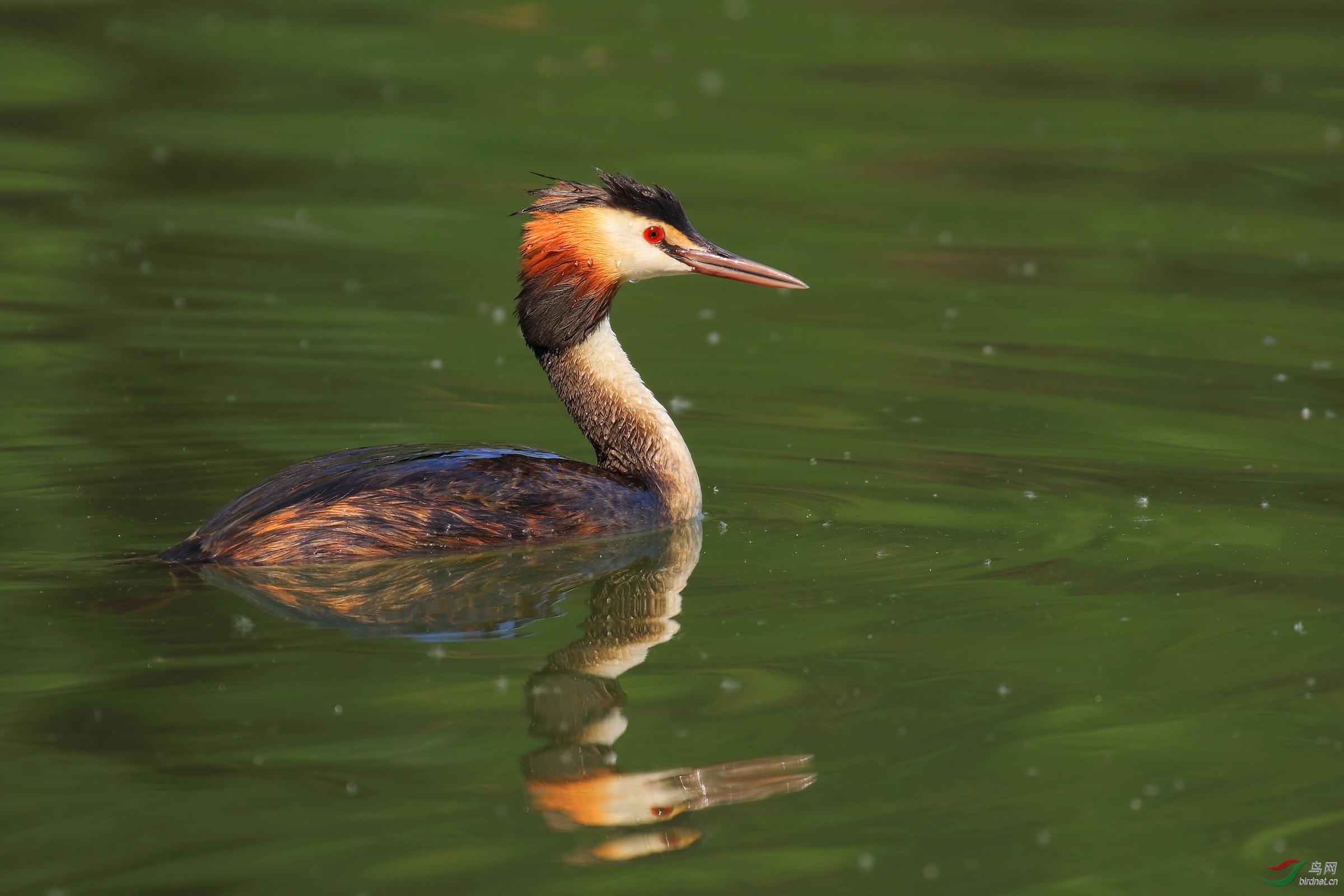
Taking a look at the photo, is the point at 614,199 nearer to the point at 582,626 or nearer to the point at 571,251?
the point at 571,251

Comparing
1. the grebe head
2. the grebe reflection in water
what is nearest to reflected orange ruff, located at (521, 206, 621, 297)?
the grebe head

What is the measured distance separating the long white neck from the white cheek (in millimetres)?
292

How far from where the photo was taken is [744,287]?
489 inches

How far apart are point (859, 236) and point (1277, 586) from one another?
6.45 meters

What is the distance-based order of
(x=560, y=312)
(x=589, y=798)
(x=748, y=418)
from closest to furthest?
(x=589, y=798) < (x=560, y=312) < (x=748, y=418)

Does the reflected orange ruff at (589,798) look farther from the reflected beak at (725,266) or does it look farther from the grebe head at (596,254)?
the reflected beak at (725,266)

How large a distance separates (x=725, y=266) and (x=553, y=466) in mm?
1255

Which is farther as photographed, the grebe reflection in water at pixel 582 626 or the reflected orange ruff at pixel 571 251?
the reflected orange ruff at pixel 571 251

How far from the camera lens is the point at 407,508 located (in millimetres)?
6680

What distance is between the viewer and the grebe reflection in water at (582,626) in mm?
4824

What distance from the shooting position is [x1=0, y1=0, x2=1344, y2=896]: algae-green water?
15.7 feet
